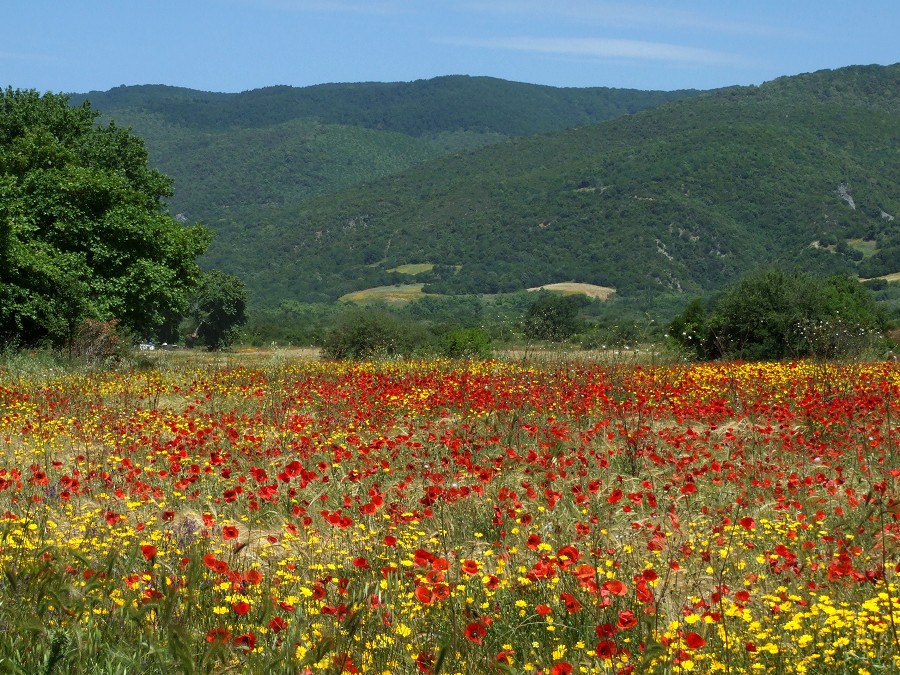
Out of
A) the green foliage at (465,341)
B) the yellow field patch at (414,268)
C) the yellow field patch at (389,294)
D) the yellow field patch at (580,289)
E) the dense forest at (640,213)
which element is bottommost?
the yellow field patch at (389,294)

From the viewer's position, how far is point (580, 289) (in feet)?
378

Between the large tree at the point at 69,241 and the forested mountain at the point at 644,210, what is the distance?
90.1 meters

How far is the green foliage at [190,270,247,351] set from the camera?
6550 centimetres

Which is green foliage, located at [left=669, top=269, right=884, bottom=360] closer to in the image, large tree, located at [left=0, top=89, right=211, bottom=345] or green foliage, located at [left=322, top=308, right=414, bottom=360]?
green foliage, located at [left=322, top=308, right=414, bottom=360]

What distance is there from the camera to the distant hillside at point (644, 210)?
12012 centimetres

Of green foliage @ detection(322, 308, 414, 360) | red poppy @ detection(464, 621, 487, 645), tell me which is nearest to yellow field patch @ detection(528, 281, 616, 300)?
green foliage @ detection(322, 308, 414, 360)

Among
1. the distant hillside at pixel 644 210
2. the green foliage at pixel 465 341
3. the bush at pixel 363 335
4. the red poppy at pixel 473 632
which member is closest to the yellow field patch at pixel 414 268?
the distant hillside at pixel 644 210

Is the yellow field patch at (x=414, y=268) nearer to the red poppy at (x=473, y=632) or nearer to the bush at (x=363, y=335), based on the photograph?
the bush at (x=363, y=335)

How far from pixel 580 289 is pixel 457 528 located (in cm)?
11075

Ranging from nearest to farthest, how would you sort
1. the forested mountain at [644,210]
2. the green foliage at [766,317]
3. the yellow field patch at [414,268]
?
the green foliage at [766,317]
the forested mountain at [644,210]
the yellow field patch at [414,268]

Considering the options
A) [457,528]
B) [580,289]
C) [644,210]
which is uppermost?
[644,210]

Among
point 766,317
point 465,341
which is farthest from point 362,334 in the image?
point 766,317

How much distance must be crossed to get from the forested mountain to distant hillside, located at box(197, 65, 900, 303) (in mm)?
272

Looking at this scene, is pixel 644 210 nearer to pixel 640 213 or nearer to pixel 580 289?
pixel 640 213
